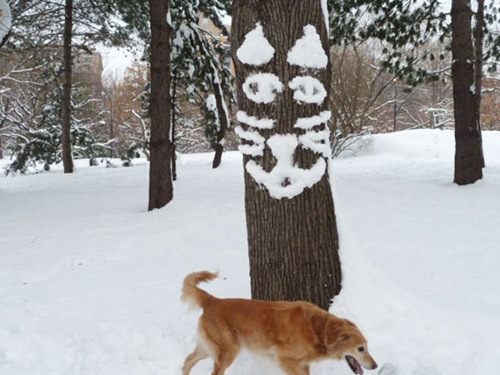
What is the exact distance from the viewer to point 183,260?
613 cm

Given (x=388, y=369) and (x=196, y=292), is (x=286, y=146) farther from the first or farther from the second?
(x=388, y=369)

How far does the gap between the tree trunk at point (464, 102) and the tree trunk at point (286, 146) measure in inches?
271

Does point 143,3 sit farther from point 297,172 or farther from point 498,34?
point 297,172

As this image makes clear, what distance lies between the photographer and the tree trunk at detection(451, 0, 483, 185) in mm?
9445

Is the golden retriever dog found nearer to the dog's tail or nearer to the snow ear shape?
the dog's tail

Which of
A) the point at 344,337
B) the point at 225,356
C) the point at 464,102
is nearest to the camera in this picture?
the point at 344,337

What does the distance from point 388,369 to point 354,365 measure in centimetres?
41

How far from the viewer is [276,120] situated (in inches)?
136

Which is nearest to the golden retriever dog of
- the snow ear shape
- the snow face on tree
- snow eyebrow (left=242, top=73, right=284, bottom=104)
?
the snow face on tree

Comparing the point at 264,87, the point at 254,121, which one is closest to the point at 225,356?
the point at 254,121

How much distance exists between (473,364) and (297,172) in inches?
69.2

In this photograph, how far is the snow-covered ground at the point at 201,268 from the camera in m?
3.45

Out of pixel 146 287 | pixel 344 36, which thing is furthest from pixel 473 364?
pixel 344 36

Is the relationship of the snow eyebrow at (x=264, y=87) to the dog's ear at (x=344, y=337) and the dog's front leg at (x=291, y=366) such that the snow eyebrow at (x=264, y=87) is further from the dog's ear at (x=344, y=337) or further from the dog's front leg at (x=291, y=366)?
the dog's front leg at (x=291, y=366)
